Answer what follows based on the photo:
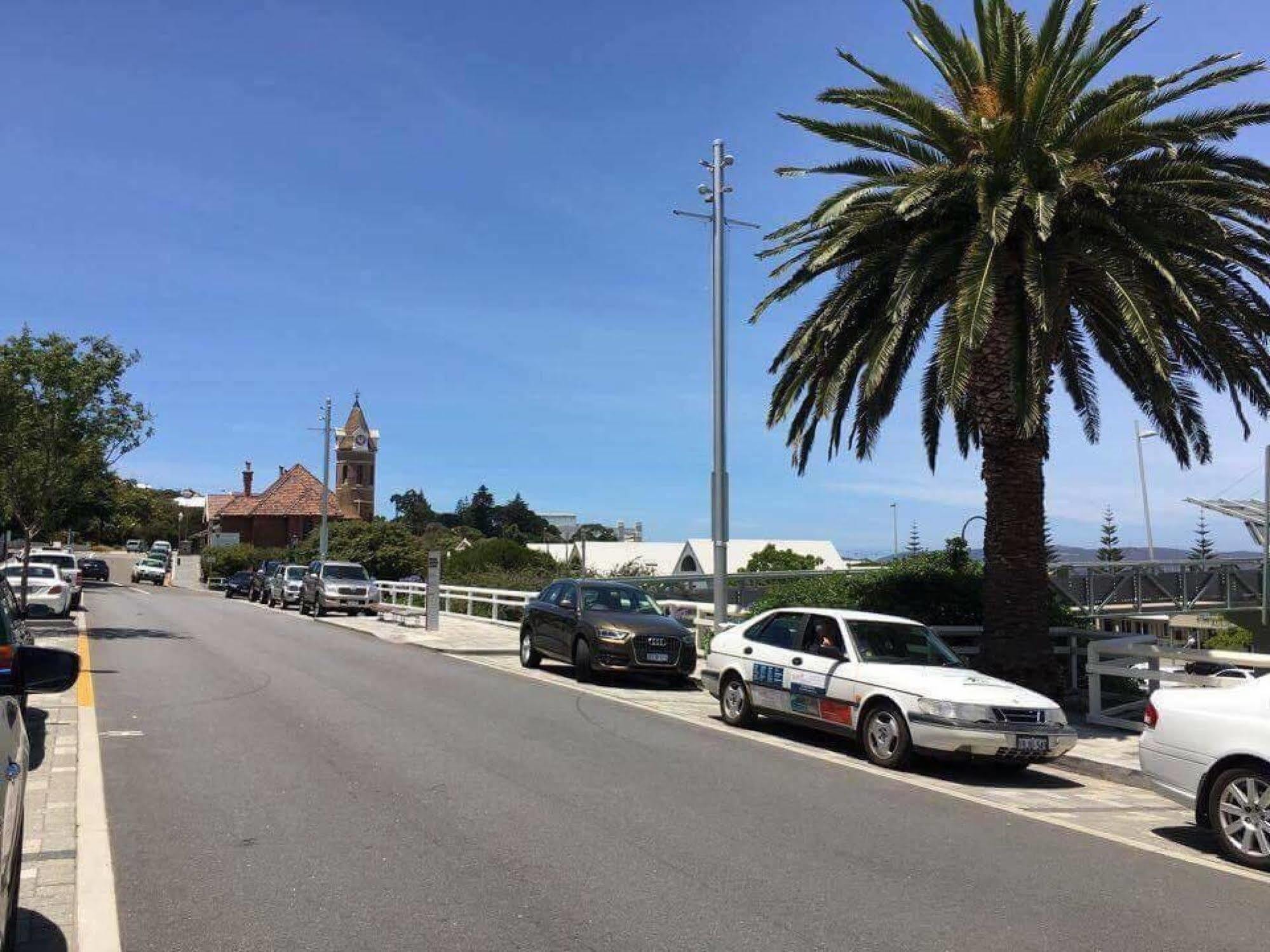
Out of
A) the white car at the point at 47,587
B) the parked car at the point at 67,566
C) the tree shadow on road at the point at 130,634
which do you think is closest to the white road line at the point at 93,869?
the tree shadow on road at the point at 130,634

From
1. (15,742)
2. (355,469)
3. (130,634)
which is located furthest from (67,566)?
(355,469)

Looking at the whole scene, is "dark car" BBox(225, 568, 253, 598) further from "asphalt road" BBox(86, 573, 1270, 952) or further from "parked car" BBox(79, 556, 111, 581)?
"asphalt road" BBox(86, 573, 1270, 952)

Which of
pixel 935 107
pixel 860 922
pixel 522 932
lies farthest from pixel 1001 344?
pixel 522 932

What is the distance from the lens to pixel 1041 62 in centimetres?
1330

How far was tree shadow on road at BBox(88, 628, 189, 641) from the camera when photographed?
22.5m

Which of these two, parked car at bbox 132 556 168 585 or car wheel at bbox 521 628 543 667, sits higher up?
parked car at bbox 132 556 168 585

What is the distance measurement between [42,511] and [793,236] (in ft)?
57.5

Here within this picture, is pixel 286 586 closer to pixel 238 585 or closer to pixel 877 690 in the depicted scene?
pixel 238 585

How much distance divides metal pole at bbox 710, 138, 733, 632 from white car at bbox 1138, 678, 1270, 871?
386 inches

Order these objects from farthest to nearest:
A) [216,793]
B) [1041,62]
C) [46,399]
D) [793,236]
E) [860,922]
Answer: [46,399] < [793,236] < [1041,62] < [216,793] < [860,922]

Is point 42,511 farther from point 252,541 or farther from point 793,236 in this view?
point 252,541

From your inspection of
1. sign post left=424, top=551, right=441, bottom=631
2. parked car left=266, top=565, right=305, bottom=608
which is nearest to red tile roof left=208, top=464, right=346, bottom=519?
parked car left=266, top=565, right=305, bottom=608

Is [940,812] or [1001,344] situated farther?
[1001,344]

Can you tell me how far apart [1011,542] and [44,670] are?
12125 millimetres
